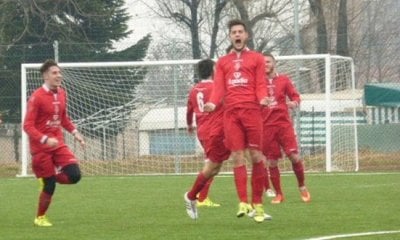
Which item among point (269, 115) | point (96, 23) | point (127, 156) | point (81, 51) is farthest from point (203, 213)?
point (96, 23)

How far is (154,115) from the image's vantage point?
1122 inches

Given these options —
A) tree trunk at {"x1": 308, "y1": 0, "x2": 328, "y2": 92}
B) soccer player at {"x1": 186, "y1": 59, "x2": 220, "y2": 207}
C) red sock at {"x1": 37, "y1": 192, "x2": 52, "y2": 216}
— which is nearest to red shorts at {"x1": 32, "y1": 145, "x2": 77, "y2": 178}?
red sock at {"x1": 37, "y1": 192, "x2": 52, "y2": 216}

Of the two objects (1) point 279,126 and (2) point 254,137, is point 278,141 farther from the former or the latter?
(2) point 254,137

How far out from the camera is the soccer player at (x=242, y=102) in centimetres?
1205

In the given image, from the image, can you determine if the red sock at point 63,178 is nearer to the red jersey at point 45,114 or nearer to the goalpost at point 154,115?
the red jersey at point 45,114

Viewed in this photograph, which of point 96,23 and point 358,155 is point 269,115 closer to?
point 358,155

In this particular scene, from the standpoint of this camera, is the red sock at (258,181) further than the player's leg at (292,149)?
No

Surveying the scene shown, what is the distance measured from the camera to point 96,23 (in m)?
35.8

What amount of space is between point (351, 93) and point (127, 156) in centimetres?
552

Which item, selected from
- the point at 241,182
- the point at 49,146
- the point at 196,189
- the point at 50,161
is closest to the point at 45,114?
the point at 49,146

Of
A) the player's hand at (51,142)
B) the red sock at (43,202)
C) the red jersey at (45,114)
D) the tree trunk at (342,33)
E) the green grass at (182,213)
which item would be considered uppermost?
the tree trunk at (342,33)

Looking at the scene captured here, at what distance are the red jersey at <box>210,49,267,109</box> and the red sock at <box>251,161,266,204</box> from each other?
2.09 ft

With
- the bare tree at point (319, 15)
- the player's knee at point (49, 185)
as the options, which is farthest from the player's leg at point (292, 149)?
the bare tree at point (319, 15)

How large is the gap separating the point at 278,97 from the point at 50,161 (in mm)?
4031
